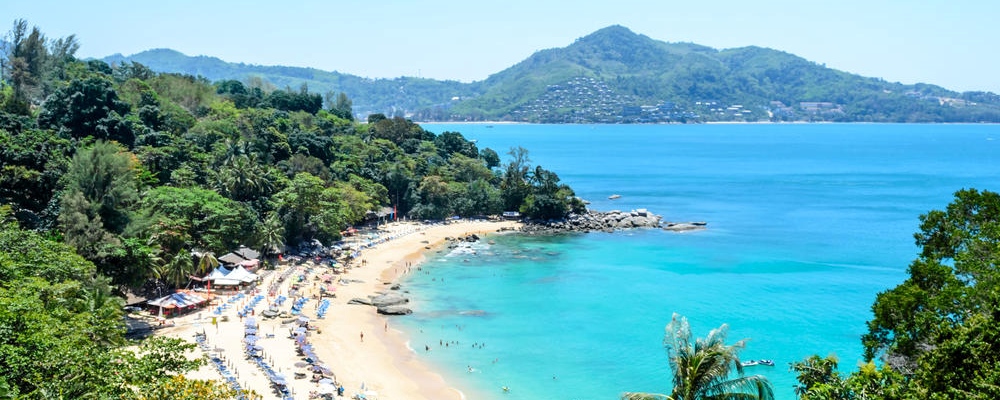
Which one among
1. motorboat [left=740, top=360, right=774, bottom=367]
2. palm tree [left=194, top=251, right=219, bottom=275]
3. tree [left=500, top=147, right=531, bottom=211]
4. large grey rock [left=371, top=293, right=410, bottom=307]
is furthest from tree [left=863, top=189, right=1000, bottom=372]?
tree [left=500, top=147, right=531, bottom=211]

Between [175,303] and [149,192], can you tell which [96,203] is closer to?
[175,303]

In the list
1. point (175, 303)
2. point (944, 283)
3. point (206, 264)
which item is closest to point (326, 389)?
point (175, 303)

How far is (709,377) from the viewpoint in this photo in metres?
13.0

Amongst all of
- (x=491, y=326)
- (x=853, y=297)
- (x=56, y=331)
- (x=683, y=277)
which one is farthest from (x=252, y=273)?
(x=853, y=297)

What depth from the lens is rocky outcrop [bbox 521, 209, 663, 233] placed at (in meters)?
62.5

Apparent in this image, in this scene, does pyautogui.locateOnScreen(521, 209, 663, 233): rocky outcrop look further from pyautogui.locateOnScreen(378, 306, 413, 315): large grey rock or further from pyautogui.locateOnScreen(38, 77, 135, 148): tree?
pyautogui.locateOnScreen(38, 77, 135, 148): tree

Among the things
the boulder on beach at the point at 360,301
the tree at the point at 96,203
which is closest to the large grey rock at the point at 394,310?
the boulder on beach at the point at 360,301

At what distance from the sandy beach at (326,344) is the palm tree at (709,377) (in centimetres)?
1417

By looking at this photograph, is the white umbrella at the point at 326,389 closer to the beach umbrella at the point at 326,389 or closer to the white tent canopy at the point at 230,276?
the beach umbrella at the point at 326,389

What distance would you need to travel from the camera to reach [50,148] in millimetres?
33625

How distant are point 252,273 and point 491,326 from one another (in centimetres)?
1418

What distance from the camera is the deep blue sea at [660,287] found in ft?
97.4

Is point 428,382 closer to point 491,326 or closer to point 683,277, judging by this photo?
point 491,326

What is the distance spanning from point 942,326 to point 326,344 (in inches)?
942
